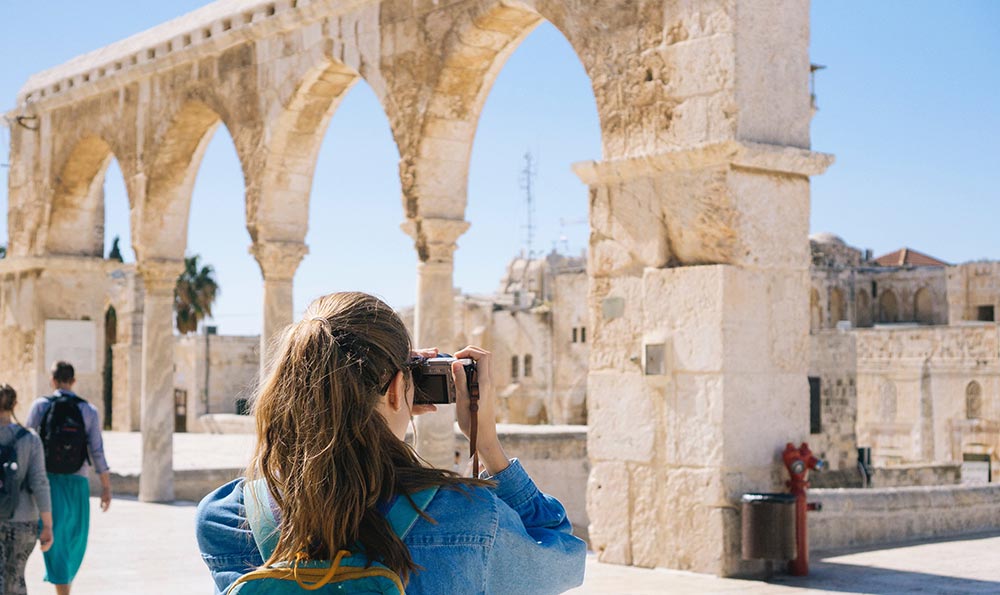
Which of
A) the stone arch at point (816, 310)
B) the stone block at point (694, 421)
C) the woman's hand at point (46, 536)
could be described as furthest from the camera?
the stone arch at point (816, 310)

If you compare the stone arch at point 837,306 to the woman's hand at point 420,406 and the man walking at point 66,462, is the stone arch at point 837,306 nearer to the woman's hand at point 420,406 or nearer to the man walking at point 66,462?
the man walking at point 66,462

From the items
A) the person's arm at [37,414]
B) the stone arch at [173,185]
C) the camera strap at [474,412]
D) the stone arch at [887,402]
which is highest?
the stone arch at [173,185]

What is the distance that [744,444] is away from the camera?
7117 millimetres

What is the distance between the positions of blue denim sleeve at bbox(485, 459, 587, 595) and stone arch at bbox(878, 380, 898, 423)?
4402 centimetres

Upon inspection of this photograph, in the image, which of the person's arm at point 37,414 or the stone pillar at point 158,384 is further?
the stone pillar at point 158,384

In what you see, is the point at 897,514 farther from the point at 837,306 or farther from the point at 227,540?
the point at 837,306

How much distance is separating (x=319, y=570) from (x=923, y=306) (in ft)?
195

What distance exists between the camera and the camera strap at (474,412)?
191 cm

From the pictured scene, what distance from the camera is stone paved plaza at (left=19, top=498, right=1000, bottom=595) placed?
6.63 metres

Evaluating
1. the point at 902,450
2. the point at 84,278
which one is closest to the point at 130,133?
the point at 84,278

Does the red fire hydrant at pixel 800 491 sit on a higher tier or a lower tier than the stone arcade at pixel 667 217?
lower

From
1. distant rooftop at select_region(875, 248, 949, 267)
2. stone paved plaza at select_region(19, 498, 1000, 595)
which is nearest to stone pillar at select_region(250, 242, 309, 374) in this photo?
stone paved plaza at select_region(19, 498, 1000, 595)

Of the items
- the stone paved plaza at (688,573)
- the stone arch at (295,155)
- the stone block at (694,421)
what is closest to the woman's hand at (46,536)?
the stone paved plaza at (688,573)

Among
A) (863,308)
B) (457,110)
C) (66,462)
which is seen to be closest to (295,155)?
(457,110)
